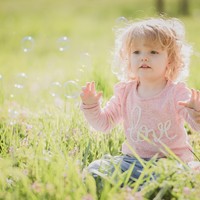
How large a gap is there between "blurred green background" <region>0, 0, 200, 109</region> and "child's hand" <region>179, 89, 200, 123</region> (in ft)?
3.29

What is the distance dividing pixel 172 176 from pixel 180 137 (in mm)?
580

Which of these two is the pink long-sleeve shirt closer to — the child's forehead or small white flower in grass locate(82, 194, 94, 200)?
the child's forehead

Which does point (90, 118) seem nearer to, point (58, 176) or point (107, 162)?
point (107, 162)

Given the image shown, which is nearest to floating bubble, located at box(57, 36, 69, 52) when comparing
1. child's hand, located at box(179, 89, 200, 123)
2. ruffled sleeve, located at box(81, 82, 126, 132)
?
ruffled sleeve, located at box(81, 82, 126, 132)

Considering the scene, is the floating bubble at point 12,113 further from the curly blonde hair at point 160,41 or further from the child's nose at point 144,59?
the child's nose at point 144,59

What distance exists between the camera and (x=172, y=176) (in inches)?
101

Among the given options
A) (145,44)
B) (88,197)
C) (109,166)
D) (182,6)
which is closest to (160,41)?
(145,44)

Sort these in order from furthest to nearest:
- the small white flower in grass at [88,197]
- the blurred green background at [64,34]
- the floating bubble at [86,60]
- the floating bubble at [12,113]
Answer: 1. the blurred green background at [64,34]
2. the floating bubble at [12,113]
3. the floating bubble at [86,60]
4. the small white flower in grass at [88,197]

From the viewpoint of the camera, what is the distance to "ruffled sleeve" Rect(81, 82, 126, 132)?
10.6 ft

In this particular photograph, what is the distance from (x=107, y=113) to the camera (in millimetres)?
3314

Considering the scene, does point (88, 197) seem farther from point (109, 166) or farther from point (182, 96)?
point (182, 96)

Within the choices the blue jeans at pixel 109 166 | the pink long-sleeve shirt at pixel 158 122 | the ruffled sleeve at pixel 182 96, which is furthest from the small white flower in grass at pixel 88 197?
the ruffled sleeve at pixel 182 96

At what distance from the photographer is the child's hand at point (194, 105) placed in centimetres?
283

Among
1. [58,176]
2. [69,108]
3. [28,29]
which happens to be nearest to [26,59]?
[28,29]
